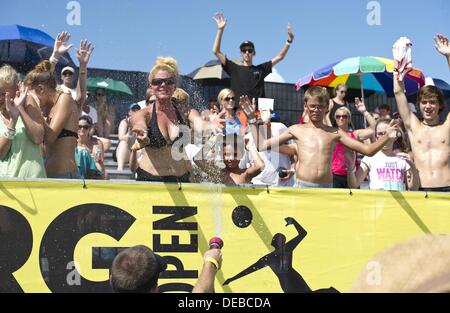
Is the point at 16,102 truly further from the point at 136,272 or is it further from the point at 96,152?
the point at 96,152

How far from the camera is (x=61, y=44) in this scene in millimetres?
6254

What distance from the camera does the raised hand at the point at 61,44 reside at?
6.23 metres

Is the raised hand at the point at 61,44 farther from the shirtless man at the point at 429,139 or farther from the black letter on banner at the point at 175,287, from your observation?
the shirtless man at the point at 429,139

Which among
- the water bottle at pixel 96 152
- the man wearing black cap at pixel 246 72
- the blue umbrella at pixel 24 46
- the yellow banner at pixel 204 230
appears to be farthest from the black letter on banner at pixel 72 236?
the blue umbrella at pixel 24 46

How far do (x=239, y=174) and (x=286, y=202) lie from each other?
88 centimetres

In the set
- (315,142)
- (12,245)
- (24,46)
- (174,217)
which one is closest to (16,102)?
(12,245)

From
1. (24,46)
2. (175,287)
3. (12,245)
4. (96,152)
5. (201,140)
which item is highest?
(24,46)

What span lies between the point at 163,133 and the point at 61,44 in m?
1.46

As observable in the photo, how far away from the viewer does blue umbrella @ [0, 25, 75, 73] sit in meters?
10.9

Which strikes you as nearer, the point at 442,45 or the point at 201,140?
the point at 201,140

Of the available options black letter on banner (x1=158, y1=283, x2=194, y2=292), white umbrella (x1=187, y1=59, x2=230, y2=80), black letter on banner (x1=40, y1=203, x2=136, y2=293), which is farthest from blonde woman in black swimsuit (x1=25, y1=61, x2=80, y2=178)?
white umbrella (x1=187, y1=59, x2=230, y2=80)

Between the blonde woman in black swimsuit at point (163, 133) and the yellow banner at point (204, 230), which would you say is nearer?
the yellow banner at point (204, 230)

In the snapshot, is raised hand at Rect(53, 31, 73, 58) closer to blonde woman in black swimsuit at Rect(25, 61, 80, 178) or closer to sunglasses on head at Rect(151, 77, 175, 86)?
blonde woman in black swimsuit at Rect(25, 61, 80, 178)

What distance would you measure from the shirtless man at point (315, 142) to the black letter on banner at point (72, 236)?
158 cm
